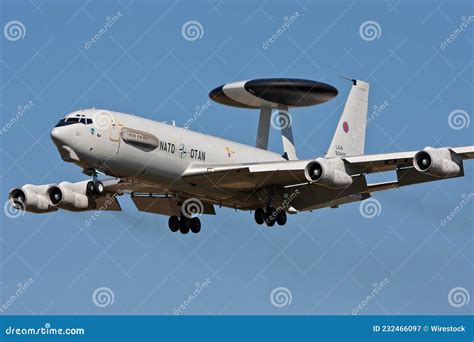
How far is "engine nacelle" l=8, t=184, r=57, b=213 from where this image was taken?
6278 centimetres

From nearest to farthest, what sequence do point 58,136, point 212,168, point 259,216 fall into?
point 58,136 < point 212,168 < point 259,216

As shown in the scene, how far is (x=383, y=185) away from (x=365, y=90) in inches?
561

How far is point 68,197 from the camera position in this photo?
62.4m

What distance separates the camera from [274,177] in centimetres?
6122

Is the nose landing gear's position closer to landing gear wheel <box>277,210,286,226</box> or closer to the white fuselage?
the white fuselage

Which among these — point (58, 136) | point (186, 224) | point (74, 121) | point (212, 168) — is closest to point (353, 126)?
point (186, 224)

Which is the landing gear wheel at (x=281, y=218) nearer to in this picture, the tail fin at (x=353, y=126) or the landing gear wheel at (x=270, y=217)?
the landing gear wheel at (x=270, y=217)

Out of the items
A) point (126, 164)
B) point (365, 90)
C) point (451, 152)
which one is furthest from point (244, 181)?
point (365, 90)

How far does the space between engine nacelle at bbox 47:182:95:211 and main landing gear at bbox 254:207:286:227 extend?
31.5ft

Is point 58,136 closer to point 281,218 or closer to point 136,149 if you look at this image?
point 136,149

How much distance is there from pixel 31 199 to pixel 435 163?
22.2m

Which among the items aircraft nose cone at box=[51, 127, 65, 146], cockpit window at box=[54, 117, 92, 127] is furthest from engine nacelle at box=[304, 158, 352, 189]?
aircraft nose cone at box=[51, 127, 65, 146]

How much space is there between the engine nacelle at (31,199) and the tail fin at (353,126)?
17201mm

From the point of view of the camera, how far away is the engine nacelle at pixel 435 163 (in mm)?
56500
